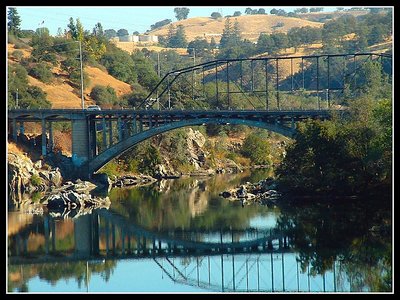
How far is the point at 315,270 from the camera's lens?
137 feet

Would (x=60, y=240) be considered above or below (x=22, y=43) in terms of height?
below

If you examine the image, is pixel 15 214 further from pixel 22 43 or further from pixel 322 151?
pixel 22 43

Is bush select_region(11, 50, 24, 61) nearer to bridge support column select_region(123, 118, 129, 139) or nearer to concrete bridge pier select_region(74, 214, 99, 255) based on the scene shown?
bridge support column select_region(123, 118, 129, 139)

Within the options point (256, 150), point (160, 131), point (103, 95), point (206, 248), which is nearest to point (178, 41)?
point (103, 95)

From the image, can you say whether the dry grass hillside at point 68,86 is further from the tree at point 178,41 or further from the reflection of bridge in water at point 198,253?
the tree at point 178,41

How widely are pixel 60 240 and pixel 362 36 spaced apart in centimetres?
10091

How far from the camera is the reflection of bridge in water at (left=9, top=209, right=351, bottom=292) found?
133ft

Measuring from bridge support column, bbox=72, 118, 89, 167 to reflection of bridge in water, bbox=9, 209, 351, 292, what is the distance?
1831 cm

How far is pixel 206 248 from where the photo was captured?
47438 millimetres

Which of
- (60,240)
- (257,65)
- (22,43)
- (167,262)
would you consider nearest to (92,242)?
(60,240)

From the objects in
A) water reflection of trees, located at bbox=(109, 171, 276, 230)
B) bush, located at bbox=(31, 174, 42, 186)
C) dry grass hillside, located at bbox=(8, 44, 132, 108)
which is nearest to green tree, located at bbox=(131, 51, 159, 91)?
dry grass hillside, located at bbox=(8, 44, 132, 108)

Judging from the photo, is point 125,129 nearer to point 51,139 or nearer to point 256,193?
point 51,139

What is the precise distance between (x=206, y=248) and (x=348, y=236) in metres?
5.82

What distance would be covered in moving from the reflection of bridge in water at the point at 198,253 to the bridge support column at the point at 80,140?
18.3 metres
